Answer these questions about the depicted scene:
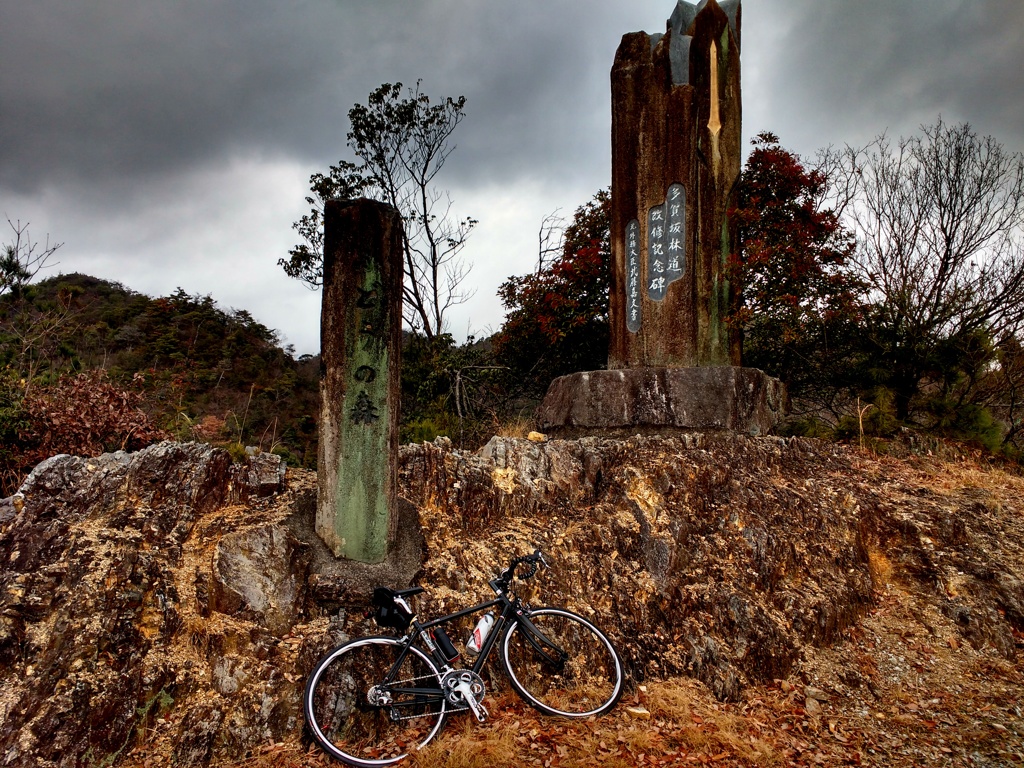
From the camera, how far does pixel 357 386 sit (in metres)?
4.84

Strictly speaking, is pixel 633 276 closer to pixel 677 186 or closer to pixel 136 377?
pixel 677 186

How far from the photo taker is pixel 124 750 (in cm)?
366

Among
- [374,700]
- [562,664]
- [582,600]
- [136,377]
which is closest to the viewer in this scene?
[374,700]

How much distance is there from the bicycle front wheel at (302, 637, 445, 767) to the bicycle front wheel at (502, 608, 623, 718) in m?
0.58

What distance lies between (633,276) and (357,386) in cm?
484

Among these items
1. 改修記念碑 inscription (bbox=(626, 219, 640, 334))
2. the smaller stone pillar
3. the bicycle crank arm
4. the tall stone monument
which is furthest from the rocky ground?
改修記念碑 inscription (bbox=(626, 219, 640, 334))

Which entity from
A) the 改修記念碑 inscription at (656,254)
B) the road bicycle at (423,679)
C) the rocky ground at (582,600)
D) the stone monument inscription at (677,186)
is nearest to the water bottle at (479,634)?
the road bicycle at (423,679)

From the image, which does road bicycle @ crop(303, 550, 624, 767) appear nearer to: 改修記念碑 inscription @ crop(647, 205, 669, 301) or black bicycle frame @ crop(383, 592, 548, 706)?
black bicycle frame @ crop(383, 592, 548, 706)

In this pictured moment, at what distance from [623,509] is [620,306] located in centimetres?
354

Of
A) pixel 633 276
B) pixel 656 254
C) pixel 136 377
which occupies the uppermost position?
pixel 656 254

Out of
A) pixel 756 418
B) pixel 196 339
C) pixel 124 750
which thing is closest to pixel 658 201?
pixel 756 418

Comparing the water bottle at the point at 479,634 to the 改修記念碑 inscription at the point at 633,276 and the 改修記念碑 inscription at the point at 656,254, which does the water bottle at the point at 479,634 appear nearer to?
the 改修記念碑 inscription at the point at 633,276

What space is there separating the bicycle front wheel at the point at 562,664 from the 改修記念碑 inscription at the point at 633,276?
459cm

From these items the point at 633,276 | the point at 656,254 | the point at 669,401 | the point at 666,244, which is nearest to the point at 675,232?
the point at 666,244
